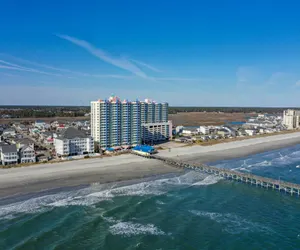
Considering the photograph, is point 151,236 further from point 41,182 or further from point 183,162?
point 183,162

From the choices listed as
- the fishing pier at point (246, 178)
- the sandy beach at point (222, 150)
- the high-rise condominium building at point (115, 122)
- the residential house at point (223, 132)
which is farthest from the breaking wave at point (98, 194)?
the residential house at point (223, 132)

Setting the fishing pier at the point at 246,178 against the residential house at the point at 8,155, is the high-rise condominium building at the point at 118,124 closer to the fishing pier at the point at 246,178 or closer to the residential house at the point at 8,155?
the fishing pier at the point at 246,178

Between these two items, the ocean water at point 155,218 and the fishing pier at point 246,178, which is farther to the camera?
the fishing pier at point 246,178

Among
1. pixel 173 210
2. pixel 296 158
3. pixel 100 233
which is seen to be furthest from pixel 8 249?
pixel 296 158

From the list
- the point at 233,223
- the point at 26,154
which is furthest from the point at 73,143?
the point at 233,223

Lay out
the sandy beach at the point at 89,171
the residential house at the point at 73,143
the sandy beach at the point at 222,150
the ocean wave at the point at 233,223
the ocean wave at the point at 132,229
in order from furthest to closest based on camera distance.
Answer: the sandy beach at the point at 222,150, the residential house at the point at 73,143, the sandy beach at the point at 89,171, the ocean wave at the point at 233,223, the ocean wave at the point at 132,229

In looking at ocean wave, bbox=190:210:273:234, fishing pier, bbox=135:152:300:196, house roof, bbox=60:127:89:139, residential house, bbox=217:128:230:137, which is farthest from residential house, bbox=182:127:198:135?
ocean wave, bbox=190:210:273:234

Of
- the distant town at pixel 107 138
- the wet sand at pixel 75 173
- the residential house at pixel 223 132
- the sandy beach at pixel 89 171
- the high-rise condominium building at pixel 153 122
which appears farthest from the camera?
the residential house at pixel 223 132

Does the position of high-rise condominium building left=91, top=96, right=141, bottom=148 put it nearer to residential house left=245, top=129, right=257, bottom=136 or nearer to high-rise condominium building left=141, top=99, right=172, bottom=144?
high-rise condominium building left=141, top=99, right=172, bottom=144
